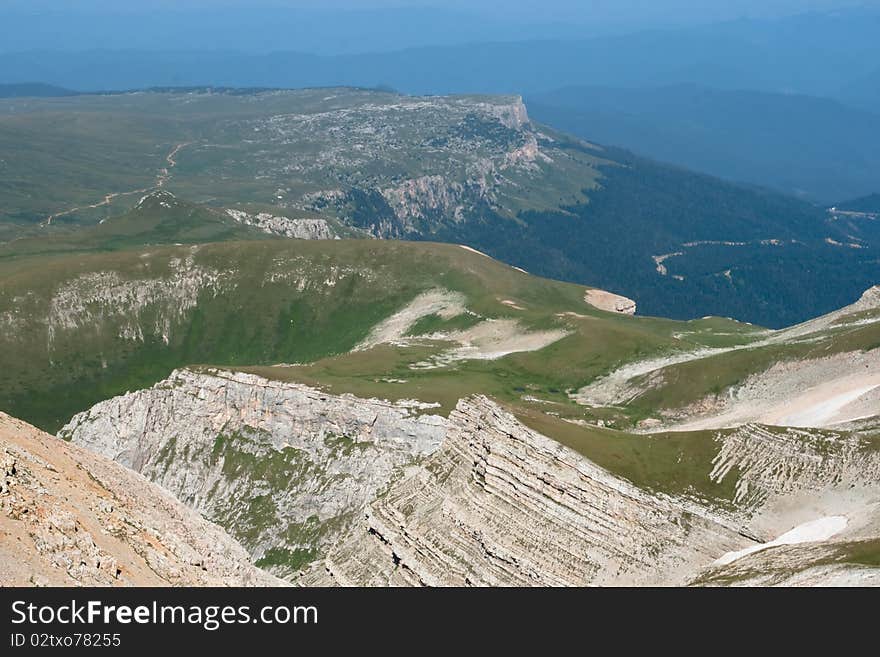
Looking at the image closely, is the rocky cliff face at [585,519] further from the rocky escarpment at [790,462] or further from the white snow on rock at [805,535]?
the white snow on rock at [805,535]

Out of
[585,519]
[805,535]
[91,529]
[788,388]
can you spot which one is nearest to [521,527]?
[585,519]

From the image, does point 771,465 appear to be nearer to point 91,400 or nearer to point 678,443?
point 678,443

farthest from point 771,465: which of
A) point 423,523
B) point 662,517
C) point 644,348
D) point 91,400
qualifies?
point 91,400

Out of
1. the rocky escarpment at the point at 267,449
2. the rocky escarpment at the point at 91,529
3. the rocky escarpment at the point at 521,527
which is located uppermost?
the rocky escarpment at the point at 91,529

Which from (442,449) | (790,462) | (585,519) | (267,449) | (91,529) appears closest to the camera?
(91,529)

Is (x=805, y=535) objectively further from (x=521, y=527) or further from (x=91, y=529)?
(x=91, y=529)

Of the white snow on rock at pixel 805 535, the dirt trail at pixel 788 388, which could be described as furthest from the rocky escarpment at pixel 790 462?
the dirt trail at pixel 788 388

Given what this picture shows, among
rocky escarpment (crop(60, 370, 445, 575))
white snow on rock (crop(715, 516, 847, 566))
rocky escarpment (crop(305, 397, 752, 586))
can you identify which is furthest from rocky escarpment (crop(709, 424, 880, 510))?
rocky escarpment (crop(60, 370, 445, 575))
